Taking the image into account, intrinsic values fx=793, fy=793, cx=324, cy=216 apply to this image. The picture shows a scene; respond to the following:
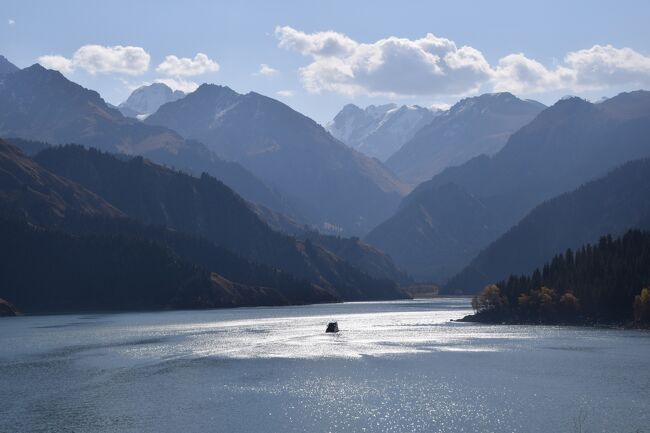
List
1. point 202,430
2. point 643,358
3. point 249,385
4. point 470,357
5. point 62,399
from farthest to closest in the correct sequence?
1. point 470,357
2. point 643,358
3. point 249,385
4. point 62,399
5. point 202,430

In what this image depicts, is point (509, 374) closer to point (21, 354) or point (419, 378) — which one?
point (419, 378)

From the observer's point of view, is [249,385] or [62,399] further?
[249,385]

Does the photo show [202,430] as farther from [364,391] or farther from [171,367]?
[171,367]

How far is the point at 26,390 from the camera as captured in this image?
138 m

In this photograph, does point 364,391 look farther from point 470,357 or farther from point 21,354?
point 21,354

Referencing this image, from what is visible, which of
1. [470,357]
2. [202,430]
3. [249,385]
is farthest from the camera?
[470,357]

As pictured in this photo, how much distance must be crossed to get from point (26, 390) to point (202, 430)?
45.4m

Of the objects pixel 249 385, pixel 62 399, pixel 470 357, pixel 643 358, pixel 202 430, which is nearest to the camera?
pixel 202 430

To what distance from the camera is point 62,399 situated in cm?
13025

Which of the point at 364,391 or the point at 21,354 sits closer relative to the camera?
the point at 364,391

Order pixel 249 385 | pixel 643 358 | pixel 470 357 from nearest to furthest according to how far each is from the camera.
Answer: pixel 249 385 → pixel 643 358 → pixel 470 357

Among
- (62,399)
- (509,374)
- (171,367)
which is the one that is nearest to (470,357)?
(509,374)

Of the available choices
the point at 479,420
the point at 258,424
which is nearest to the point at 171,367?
the point at 258,424

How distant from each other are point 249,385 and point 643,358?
8289cm
